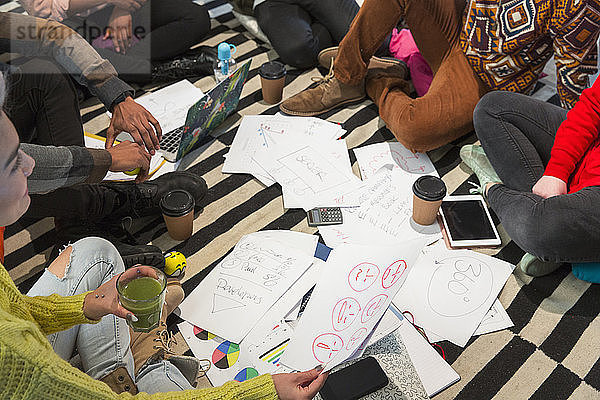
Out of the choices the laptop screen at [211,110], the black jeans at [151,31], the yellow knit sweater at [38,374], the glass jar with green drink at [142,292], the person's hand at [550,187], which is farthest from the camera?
the black jeans at [151,31]

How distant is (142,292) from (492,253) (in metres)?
1.04

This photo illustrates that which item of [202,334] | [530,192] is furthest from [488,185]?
[202,334]

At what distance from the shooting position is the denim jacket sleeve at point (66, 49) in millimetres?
1661

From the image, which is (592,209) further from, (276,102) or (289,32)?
(289,32)

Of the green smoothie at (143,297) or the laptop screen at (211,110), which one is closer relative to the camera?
the green smoothie at (143,297)

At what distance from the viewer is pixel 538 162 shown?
1.76 meters

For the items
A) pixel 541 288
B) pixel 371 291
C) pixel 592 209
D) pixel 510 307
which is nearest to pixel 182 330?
pixel 371 291

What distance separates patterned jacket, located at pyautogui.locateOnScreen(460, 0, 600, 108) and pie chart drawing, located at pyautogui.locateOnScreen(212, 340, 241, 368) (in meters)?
1.23

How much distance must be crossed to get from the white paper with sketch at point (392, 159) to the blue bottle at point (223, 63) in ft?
1.99

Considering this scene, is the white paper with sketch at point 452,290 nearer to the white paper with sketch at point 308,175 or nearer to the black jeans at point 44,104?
the white paper with sketch at point 308,175

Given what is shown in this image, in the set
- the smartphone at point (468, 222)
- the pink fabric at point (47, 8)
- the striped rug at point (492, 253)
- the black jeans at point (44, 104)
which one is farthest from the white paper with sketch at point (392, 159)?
the pink fabric at point (47, 8)

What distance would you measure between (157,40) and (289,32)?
520 millimetres

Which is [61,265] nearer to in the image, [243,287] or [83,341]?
[83,341]

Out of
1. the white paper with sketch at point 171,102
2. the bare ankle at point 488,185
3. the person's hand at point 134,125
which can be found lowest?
the white paper with sketch at point 171,102
